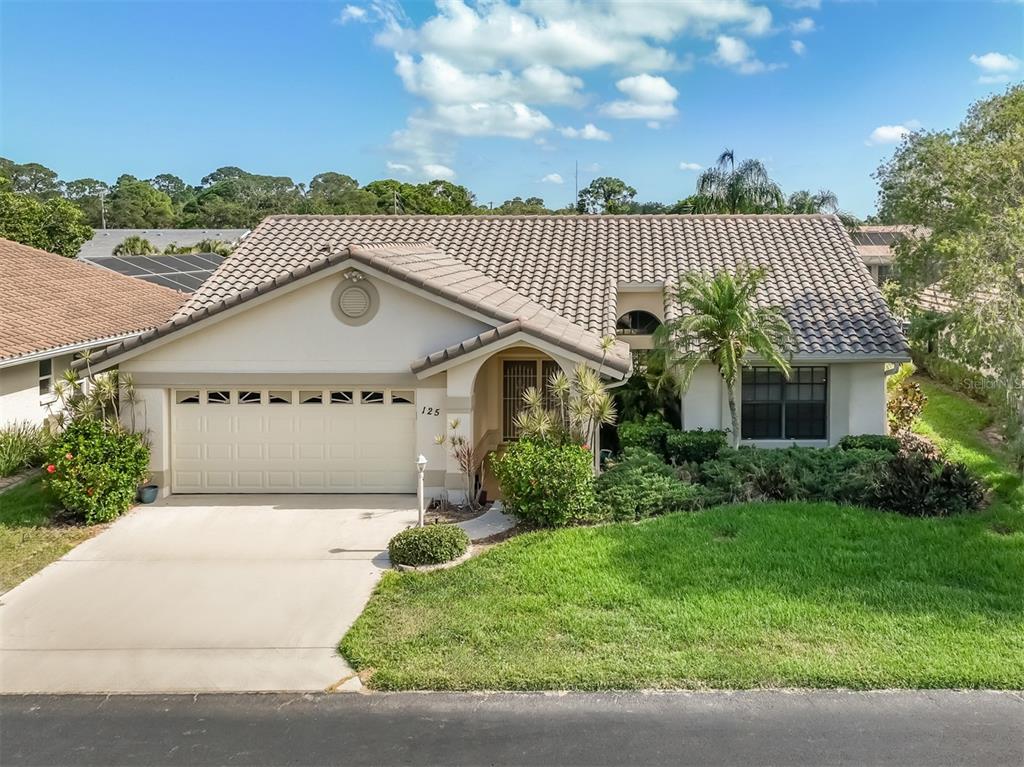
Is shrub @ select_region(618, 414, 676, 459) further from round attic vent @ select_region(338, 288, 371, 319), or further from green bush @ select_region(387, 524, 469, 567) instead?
round attic vent @ select_region(338, 288, 371, 319)

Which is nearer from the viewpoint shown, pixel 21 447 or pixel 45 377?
pixel 21 447

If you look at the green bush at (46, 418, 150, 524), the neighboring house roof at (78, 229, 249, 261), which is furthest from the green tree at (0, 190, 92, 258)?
the green bush at (46, 418, 150, 524)

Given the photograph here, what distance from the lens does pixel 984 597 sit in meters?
10.6

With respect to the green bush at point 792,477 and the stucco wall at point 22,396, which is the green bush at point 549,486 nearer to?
the green bush at point 792,477

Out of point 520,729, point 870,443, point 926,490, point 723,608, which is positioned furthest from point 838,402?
point 520,729

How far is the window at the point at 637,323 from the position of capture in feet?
67.6

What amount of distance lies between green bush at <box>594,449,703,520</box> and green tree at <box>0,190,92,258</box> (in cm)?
3303

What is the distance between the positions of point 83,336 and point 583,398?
513 inches

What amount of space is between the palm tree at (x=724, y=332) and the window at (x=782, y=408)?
A: 1.15 meters

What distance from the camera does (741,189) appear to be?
3866 centimetres

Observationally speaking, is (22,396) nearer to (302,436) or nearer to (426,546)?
(302,436)

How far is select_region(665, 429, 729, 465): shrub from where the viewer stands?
1666 centimetres

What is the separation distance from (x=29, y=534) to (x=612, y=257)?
1428 centimetres

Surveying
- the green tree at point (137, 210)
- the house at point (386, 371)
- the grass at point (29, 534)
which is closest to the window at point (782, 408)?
the house at point (386, 371)
